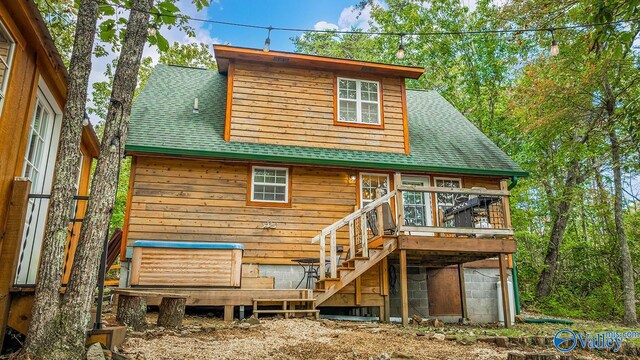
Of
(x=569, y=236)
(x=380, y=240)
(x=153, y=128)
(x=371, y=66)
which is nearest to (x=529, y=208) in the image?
(x=569, y=236)

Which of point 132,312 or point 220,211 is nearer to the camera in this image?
point 132,312

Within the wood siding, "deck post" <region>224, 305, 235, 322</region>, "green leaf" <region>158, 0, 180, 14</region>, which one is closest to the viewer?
"green leaf" <region>158, 0, 180, 14</region>

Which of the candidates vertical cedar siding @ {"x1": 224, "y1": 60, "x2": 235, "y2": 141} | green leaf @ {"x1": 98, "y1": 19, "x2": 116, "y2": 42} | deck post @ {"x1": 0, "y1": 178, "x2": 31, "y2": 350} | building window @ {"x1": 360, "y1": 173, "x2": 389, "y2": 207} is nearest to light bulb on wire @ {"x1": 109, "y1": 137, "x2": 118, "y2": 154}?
deck post @ {"x1": 0, "y1": 178, "x2": 31, "y2": 350}

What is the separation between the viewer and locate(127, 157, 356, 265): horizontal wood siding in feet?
26.9

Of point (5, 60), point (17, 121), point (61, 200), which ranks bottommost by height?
point (61, 200)

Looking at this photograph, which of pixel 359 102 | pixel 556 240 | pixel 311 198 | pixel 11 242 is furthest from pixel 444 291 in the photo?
pixel 11 242

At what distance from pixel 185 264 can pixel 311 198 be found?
3.16 m

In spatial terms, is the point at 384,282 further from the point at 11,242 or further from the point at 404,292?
the point at 11,242

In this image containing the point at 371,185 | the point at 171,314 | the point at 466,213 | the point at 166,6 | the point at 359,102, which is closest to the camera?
the point at 166,6

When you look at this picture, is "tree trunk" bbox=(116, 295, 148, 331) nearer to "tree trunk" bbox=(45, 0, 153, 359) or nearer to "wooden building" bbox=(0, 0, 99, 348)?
"wooden building" bbox=(0, 0, 99, 348)

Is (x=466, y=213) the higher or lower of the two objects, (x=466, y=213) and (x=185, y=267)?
the higher

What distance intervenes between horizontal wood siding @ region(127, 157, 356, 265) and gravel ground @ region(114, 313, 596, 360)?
243 centimetres

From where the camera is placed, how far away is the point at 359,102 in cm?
1002

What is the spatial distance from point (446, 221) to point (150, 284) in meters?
6.20
